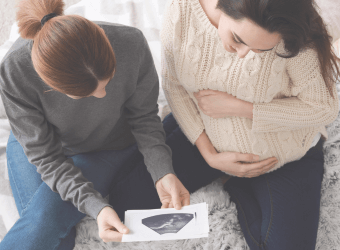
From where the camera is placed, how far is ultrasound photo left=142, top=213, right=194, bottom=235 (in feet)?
3.14

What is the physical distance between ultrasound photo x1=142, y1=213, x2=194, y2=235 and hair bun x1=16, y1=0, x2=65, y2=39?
0.66 meters

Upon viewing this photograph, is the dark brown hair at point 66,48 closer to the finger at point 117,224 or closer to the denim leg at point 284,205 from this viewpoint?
the finger at point 117,224

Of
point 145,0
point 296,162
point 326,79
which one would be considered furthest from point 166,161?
point 145,0

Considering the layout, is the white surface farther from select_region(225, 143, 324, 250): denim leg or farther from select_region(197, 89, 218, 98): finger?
select_region(197, 89, 218, 98): finger

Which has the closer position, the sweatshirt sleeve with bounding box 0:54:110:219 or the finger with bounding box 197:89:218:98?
the sweatshirt sleeve with bounding box 0:54:110:219

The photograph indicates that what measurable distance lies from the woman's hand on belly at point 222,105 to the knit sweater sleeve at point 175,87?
102mm

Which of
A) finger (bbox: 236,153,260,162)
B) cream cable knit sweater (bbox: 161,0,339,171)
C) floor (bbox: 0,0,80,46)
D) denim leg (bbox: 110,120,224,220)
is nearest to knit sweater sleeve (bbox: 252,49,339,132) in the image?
cream cable knit sweater (bbox: 161,0,339,171)

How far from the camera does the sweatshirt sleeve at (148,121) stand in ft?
3.82

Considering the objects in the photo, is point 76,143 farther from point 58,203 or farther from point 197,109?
point 197,109

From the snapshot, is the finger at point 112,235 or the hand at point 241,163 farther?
the hand at point 241,163

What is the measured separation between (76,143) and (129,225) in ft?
1.43

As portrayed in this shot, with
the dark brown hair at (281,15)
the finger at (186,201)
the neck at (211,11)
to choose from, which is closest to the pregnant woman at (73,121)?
the finger at (186,201)

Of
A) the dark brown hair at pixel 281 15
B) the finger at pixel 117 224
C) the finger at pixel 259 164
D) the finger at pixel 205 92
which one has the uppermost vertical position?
the dark brown hair at pixel 281 15

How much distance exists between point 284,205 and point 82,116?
0.84 metres
